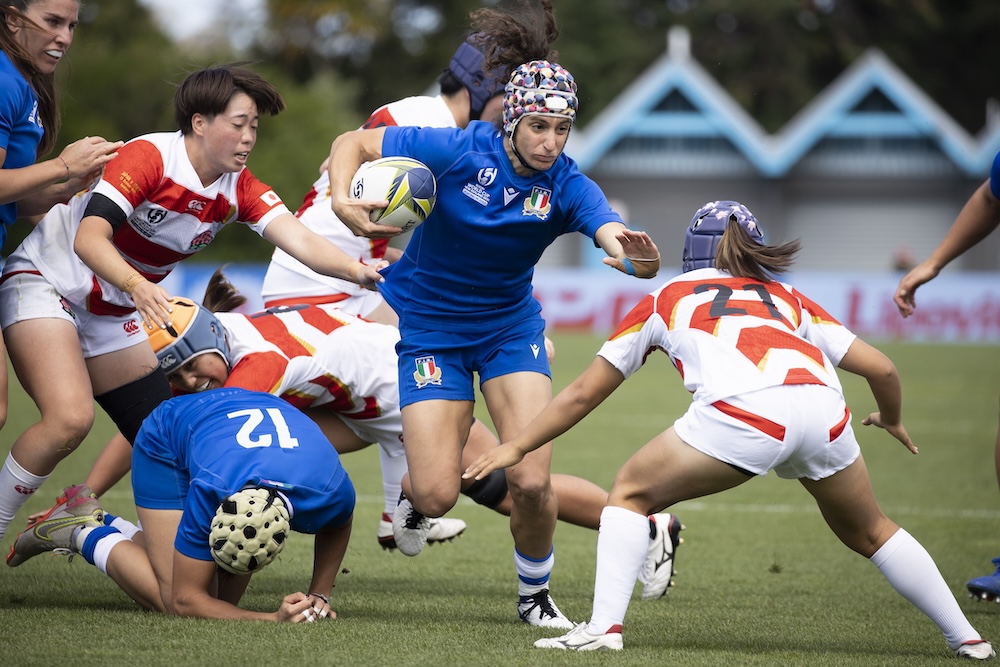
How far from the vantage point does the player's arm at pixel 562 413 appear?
406cm

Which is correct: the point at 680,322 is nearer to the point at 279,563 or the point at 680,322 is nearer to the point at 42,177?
the point at 42,177

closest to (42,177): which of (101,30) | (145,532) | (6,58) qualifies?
(6,58)

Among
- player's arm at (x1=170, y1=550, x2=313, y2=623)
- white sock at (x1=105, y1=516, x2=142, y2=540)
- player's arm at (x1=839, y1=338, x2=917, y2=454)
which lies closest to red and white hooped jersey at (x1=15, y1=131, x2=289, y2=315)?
white sock at (x1=105, y1=516, x2=142, y2=540)

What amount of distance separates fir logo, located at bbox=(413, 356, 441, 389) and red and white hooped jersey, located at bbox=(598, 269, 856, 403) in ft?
3.64

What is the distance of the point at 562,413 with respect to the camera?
4109mm

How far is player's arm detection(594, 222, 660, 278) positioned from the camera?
14.2 feet

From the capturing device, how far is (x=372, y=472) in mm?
9117

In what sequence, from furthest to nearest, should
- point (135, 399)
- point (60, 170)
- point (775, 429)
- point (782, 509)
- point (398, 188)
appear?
point (782, 509)
point (135, 399)
point (398, 188)
point (60, 170)
point (775, 429)

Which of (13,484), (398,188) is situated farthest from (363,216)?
(13,484)

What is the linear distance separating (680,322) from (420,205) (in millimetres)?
1221

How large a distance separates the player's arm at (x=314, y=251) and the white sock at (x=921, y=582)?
2.19 meters

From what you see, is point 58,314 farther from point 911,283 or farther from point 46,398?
point 911,283

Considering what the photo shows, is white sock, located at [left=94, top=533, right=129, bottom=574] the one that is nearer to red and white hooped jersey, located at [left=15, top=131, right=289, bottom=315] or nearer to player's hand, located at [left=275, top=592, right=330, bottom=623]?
player's hand, located at [left=275, top=592, right=330, bottom=623]

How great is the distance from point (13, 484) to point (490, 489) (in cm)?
203
